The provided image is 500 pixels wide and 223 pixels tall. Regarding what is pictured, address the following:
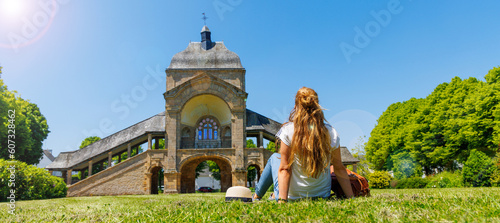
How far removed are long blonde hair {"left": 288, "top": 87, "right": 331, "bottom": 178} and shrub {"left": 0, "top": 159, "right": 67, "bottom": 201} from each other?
14.4 meters

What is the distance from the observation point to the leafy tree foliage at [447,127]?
2403 cm

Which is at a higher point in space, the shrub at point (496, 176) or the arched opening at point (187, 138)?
the arched opening at point (187, 138)

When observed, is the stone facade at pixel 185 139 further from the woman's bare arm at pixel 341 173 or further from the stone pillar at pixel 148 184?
the woman's bare arm at pixel 341 173

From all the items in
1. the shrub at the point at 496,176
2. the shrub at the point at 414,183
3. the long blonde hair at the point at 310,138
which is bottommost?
the shrub at the point at 414,183

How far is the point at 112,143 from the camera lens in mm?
29891

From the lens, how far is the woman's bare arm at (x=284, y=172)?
4.26 m

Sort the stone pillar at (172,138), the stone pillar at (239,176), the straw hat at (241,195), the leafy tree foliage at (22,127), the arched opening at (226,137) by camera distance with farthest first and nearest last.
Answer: the arched opening at (226,137)
the stone pillar at (172,138)
the stone pillar at (239,176)
the leafy tree foliage at (22,127)
the straw hat at (241,195)

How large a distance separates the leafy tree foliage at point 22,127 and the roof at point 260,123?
17.6 metres

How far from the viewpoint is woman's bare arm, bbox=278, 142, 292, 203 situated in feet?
14.0

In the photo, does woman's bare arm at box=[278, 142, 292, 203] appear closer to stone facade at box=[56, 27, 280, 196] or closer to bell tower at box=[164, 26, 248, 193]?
stone facade at box=[56, 27, 280, 196]

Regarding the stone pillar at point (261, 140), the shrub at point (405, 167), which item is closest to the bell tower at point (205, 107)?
the stone pillar at point (261, 140)

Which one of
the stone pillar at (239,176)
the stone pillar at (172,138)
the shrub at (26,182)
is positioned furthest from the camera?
the stone pillar at (172,138)

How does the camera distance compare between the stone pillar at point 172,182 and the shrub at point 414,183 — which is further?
the stone pillar at point 172,182

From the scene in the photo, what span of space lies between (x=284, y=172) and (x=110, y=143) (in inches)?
1142
